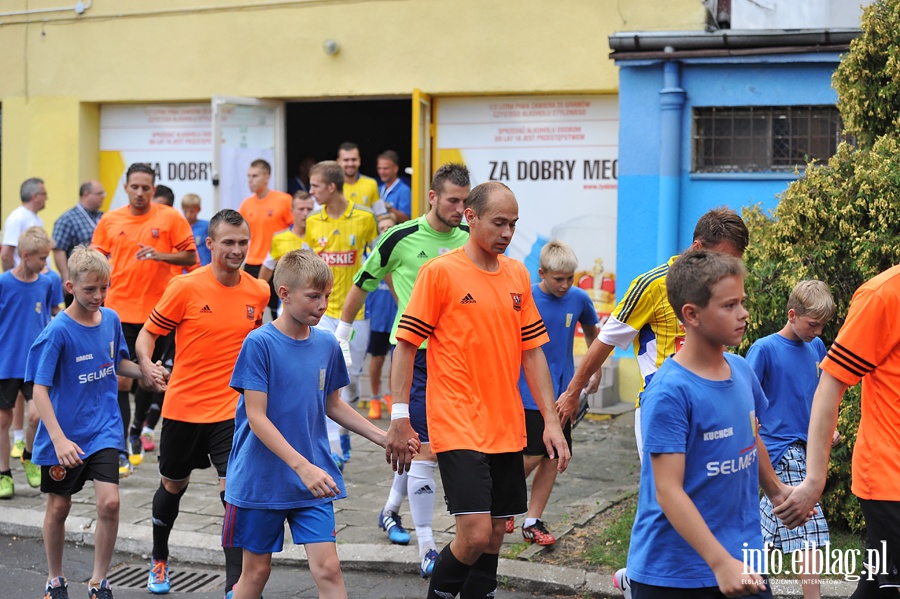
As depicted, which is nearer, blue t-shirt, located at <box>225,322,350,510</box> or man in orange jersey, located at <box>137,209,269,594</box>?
blue t-shirt, located at <box>225,322,350,510</box>

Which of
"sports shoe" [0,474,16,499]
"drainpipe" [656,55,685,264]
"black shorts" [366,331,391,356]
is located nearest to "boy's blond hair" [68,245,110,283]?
"sports shoe" [0,474,16,499]

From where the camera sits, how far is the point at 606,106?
39.4 feet

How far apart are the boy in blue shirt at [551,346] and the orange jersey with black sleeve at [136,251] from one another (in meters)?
3.52

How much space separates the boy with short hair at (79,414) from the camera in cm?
596

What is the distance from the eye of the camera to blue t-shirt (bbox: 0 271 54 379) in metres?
8.68

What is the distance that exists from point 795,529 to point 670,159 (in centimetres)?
580

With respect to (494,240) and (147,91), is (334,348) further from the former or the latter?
(147,91)

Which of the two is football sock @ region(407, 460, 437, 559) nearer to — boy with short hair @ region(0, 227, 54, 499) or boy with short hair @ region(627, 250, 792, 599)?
boy with short hair @ region(627, 250, 792, 599)

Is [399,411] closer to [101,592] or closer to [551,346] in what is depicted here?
[101,592]

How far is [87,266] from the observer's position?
599 cm

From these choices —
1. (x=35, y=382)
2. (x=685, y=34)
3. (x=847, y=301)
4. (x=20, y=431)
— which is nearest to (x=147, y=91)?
(x=20, y=431)

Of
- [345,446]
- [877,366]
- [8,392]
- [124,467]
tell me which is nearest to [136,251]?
[8,392]

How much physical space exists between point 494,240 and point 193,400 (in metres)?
2.09

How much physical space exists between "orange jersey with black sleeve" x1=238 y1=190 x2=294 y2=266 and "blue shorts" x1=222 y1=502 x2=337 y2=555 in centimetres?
748
